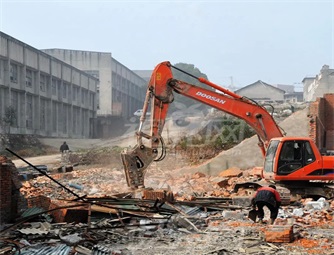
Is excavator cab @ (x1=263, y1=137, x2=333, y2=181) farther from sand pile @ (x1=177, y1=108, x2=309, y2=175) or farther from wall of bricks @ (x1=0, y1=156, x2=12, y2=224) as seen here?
sand pile @ (x1=177, y1=108, x2=309, y2=175)

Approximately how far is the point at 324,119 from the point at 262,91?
113ft

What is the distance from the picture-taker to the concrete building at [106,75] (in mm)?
49469

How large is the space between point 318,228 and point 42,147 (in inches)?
1137

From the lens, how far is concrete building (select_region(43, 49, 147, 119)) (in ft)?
162

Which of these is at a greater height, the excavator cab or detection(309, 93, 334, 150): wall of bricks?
detection(309, 93, 334, 150): wall of bricks

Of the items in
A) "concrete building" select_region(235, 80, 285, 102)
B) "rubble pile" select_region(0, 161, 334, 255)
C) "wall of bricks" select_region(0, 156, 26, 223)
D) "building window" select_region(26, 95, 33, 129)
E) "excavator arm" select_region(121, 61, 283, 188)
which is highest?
"concrete building" select_region(235, 80, 285, 102)

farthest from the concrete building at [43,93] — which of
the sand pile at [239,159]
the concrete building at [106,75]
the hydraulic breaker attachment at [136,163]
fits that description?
the hydraulic breaker attachment at [136,163]

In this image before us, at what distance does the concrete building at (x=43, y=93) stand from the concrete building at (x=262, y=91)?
18055 millimetres

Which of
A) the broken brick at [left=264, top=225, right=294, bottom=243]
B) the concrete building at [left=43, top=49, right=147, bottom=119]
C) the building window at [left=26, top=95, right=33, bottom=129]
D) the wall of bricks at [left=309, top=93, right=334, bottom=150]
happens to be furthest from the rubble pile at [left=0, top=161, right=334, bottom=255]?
the concrete building at [left=43, top=49, right=147, bottom=119]

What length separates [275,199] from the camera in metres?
7.97

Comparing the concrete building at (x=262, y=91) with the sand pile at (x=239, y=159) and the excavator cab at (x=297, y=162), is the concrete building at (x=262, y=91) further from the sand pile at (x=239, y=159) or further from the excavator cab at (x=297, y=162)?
the excavator cab at (x=297, y=162)

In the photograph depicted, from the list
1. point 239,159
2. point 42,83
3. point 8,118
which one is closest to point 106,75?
point 42,83

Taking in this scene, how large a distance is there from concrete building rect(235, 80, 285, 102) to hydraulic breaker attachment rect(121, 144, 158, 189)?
42.4 metres

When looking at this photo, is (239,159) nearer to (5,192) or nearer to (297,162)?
(297,162)
